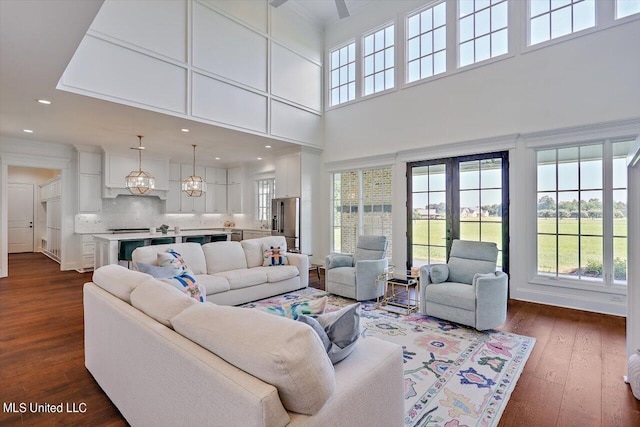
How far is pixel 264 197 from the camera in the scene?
9016mm

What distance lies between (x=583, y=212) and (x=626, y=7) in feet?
8.51

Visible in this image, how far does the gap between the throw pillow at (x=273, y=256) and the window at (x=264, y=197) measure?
12.2ft

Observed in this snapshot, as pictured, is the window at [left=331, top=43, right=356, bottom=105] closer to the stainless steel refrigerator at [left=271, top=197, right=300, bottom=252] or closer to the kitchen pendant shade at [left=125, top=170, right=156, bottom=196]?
the stainless steel refrigerator at [left=271, top=197, right=300, bottom=252]

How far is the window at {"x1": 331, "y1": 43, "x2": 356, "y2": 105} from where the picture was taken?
6898mm

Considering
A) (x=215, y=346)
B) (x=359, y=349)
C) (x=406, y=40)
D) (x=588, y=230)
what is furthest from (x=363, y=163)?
(x=215, y=346)

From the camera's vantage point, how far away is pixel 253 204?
9250 mm

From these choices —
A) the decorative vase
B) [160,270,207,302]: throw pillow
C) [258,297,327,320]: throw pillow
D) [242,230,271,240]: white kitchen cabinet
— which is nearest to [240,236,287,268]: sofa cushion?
[160,270,207,302]: throw pillow

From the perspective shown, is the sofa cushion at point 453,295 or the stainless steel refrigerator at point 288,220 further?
the stainless steel refrigerator at point 288,220

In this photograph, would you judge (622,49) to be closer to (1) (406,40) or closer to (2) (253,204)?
(1) (406,40)

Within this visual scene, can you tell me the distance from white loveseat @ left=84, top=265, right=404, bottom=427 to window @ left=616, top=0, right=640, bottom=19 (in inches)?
205

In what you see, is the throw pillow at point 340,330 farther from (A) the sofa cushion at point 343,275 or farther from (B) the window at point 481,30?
(B) the window at point 481,30

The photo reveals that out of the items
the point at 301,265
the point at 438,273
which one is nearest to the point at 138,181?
the point at 301,265

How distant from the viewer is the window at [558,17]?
4.21 m

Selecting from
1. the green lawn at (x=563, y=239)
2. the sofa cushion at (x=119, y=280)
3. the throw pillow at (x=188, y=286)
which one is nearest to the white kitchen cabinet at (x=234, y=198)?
the green lawn at (x=563, y=239)
